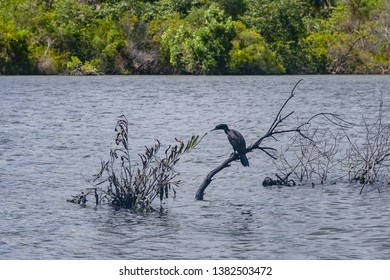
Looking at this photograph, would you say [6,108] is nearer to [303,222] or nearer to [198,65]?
[303,222]

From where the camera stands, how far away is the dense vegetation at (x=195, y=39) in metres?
113

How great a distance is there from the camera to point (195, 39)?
365ft

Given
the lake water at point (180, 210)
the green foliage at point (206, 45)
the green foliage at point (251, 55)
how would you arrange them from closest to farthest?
the lake water at point (180, 210), the green foliage at point (206, 45), the green foliage at point (251, 55)

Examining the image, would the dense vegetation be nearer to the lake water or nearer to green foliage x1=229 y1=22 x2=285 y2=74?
green foliage x1=229 y1=22 x2=285 y2=74

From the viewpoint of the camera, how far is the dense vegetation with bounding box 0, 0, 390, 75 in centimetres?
11331

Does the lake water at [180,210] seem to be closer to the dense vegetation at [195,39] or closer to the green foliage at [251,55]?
the green foliage at [251,55]

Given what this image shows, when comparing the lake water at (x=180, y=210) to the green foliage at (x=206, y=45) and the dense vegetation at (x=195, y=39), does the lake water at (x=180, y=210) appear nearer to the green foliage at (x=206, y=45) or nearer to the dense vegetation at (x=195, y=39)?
the green foliage at (x=206, y=45)

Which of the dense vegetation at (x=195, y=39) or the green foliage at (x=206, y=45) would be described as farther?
the dense vegetation at (x=195, y=39)

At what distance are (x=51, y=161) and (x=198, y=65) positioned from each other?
80.9 meters

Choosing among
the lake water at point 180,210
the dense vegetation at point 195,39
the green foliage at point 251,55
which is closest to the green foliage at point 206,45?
the dense vegetation at point 195,39

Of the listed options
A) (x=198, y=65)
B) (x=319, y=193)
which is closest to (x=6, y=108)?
(x=319, y=193)

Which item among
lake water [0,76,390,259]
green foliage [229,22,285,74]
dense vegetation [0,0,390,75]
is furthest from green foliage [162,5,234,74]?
lake water [0,76,390,259]

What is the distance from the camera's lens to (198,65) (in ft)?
377

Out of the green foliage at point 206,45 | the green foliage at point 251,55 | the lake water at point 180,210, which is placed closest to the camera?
the lake water at point 180,210
